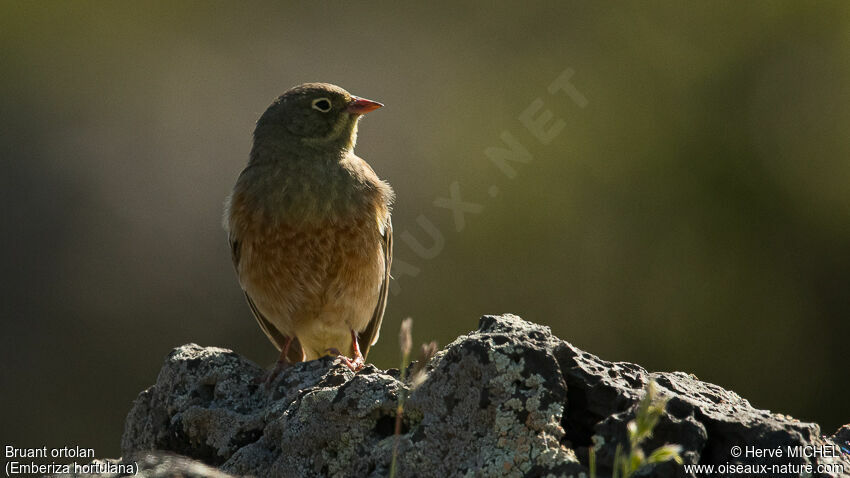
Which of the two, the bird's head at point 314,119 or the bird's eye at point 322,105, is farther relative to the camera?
the bird's eye at point 322,105

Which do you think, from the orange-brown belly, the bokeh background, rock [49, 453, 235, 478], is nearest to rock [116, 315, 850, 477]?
rock [49, 453, 235, 478]

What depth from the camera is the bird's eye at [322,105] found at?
21.5 ft

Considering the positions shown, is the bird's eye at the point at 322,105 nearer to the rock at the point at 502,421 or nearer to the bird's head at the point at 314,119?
the bird's head at the point at 314,119

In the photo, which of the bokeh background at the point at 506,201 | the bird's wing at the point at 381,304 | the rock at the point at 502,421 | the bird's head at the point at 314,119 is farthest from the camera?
the bokeh background at the point at 506,201

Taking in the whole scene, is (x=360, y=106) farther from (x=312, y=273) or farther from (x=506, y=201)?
(x=506, y=201)

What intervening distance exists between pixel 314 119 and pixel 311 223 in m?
0.82

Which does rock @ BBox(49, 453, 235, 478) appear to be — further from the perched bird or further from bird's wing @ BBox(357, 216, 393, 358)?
bird's wing @ BBox(357, 216, 393, 358)

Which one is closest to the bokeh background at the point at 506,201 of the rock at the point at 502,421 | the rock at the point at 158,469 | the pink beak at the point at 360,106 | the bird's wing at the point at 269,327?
the bird's wing at the point at 269,327

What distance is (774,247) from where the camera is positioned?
1130 cm

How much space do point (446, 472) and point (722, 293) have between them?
834 centimetres

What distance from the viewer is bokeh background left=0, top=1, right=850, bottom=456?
10.6 metres

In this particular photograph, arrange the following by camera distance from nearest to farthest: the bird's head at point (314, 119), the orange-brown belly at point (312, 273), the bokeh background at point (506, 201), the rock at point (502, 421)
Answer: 1. the rock at point (502, 421)
2. the orange-brown belly at point (312, 273)
3. the bird's head at point (314, 119)
4. the bokeh background at point (506, 201)

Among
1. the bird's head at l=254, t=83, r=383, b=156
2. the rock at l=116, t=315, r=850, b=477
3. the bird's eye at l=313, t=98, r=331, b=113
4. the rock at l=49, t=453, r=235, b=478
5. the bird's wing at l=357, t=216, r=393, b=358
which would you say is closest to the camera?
the rock at l=49, t=453, r=235, b=478

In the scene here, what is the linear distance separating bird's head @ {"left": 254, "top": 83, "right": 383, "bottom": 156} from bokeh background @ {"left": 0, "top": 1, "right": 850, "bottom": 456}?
14.0 feet
